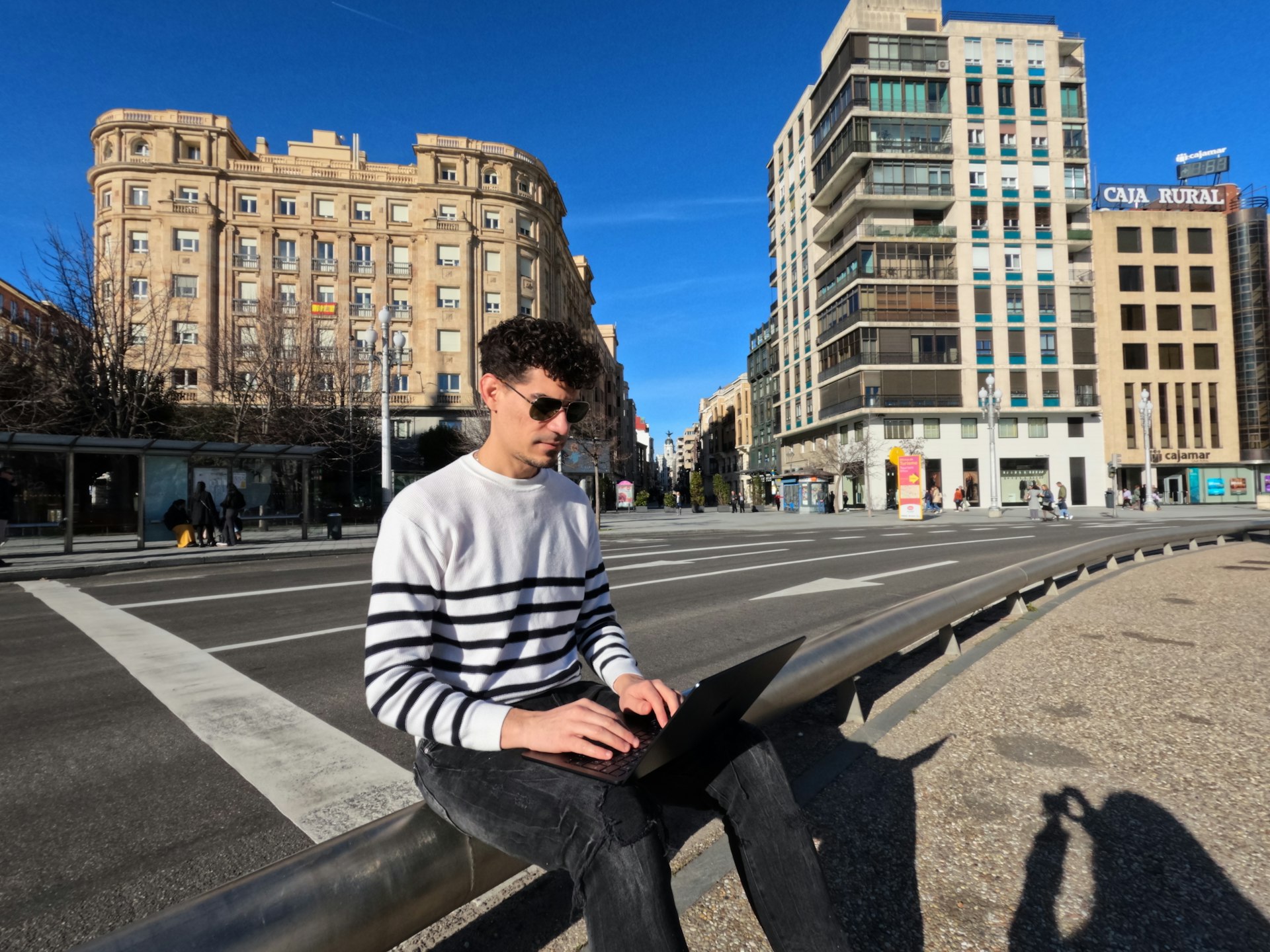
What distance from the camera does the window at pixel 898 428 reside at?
41.6m

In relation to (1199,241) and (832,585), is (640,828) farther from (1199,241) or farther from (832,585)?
(1199,241)

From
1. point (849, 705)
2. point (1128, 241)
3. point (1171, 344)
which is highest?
point (1128, 241)

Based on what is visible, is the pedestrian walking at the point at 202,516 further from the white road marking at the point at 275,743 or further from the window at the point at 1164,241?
the window at the point at 1164,241

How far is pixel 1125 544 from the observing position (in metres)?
9.59

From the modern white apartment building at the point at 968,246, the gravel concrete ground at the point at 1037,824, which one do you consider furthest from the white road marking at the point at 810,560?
the modern white apartment building at the point at 968,246

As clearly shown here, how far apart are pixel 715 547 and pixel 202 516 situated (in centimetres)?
1192

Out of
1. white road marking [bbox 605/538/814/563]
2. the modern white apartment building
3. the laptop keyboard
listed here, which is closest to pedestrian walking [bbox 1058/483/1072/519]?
the modern white apartment building

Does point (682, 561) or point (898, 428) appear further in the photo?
point (898, 428)

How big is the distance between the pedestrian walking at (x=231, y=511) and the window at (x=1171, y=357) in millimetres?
56471

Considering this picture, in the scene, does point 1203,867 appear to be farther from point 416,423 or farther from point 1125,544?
point 416,423

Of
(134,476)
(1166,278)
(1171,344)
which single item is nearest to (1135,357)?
(1171,344)

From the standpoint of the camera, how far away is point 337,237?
39219 mm

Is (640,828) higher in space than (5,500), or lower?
lower

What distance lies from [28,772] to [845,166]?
4791 cm
